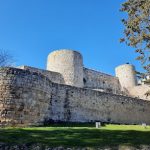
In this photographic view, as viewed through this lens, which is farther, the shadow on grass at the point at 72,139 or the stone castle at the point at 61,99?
the stone castle at the point at 61,99

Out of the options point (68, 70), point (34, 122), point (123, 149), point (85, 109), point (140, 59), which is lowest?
point (123, 149)

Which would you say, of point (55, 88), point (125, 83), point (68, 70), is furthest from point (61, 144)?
point (125, 83)

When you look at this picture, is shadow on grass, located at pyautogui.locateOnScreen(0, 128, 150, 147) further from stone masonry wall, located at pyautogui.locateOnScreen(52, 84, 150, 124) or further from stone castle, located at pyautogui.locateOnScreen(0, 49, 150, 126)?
stone masonry wall, located at pyautogui.locateOnScreen(52, 84, 150, 124)

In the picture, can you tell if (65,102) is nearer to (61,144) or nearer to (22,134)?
(22,134)

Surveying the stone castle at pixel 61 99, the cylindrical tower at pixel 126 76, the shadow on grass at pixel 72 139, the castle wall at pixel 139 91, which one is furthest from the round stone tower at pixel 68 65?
the shadow on grass at pixel 72 139

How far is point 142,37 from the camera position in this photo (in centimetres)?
1585

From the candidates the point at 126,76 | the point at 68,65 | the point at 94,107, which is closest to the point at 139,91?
the point at 126,76

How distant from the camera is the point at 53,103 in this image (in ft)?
67.4

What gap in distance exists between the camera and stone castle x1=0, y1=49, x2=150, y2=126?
647 inches

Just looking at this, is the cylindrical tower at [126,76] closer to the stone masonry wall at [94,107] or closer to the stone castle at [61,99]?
the stone castle at [61,99]

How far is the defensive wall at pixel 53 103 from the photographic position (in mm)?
16344

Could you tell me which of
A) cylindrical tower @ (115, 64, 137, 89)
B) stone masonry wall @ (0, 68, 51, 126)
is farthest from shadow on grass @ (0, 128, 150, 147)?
cylindrical tower @ (115, 64, 137, 89)

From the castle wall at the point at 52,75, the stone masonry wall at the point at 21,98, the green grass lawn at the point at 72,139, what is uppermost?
the castle wall at the point at 52,75

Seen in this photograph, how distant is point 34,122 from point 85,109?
6.97 m
